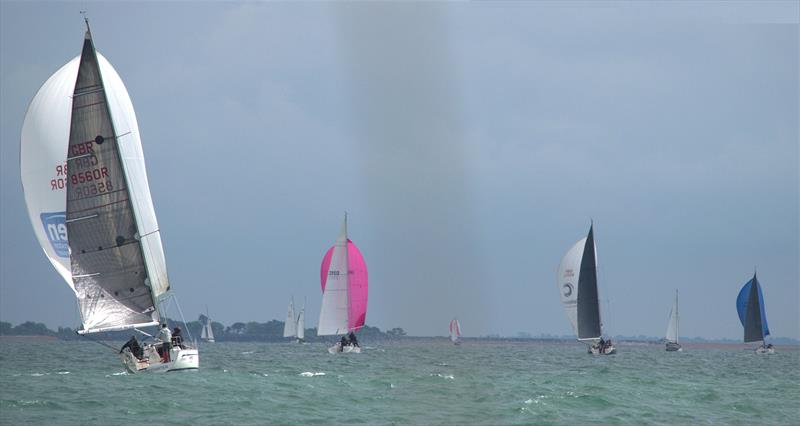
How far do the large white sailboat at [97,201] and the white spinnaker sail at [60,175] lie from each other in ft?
0.12

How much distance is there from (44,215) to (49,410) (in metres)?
14.1

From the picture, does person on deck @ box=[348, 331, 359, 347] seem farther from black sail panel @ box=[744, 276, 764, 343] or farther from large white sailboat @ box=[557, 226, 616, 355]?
black sail panel @ box=[744, 276, 764, 343]

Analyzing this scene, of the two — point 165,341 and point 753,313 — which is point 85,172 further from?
point 753,313

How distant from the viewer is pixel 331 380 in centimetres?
3703

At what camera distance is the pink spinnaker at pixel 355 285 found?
6612cm

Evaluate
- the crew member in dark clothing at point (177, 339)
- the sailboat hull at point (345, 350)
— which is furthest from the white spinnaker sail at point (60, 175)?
the sailboat hull at point (345, 350)

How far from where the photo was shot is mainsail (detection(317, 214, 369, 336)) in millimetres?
65375

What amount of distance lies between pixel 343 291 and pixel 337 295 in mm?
463

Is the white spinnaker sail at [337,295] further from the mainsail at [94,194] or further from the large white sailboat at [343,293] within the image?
the mainsail at [94,194]

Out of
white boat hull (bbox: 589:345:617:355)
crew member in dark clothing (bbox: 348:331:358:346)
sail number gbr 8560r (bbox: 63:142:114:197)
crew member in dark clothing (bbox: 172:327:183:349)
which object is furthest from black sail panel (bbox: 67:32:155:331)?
white boat hull (bbox: 589:345:617:355)

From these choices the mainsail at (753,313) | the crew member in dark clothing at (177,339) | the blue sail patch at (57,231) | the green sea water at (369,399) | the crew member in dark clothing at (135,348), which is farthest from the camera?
the mainsail at (753,313)

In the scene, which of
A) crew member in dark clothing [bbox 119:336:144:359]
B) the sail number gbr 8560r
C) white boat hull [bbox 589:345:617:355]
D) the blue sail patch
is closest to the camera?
the sail number gbr 8560r

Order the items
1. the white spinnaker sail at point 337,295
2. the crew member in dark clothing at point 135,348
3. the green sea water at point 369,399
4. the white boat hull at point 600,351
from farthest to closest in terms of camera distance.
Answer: the white boat hull at point 600,351, the white spinnaker sail at point 337,295, the crew member in dark clothing at point 135,348, the green sea water at point 369,399

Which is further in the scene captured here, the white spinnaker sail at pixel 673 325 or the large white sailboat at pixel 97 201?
the white spinnaker sail at pixel 673 325
